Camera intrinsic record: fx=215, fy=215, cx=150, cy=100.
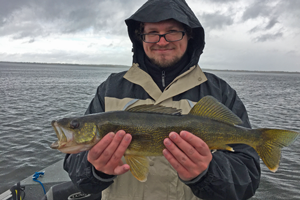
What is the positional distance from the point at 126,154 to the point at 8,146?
11133mm

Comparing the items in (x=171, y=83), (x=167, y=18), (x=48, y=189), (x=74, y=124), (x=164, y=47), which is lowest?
(x=48, y=189)

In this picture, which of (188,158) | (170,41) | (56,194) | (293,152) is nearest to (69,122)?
(188,158)

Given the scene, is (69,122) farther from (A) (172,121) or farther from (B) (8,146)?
(B) (8,146)

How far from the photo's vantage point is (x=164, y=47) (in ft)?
12.0

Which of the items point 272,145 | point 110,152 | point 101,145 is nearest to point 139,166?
point 110,152

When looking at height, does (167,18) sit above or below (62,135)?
above

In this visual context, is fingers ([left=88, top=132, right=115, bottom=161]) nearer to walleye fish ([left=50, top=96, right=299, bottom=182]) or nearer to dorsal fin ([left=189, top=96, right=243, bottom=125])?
walleye fish ([left=50, top=96, right=299, bottom=182])

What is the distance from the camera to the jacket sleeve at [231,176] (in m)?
2.68

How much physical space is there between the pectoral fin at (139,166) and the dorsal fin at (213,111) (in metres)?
0.90

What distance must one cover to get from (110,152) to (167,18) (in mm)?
2355

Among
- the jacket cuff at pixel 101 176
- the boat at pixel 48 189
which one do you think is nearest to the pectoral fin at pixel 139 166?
the jacket cuff at pixel 101 176

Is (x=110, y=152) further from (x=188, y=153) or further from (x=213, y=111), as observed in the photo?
(x=213, y=111)

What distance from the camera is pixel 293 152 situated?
35.1 ft

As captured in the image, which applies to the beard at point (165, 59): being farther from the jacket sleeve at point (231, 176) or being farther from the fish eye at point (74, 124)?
the fish eye at point (74, 124)
